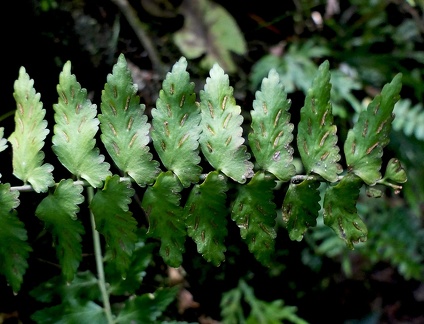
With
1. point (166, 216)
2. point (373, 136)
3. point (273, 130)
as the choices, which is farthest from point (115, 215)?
point (373, 136)

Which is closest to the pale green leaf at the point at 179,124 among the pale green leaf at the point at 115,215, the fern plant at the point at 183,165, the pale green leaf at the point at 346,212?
the fern plant at the point at 183,165

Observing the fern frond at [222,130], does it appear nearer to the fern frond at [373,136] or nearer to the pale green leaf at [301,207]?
the pale green leaf at [301,207]

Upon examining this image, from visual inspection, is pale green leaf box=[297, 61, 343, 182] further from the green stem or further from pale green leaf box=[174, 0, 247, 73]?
pale green leaf box=[174, 0, 247, 73]

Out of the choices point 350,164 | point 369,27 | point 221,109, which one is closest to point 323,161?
point 350,164

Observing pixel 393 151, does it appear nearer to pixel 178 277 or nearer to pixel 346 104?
pixel 346 104

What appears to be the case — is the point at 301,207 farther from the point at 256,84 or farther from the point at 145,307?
the point at 256,84
